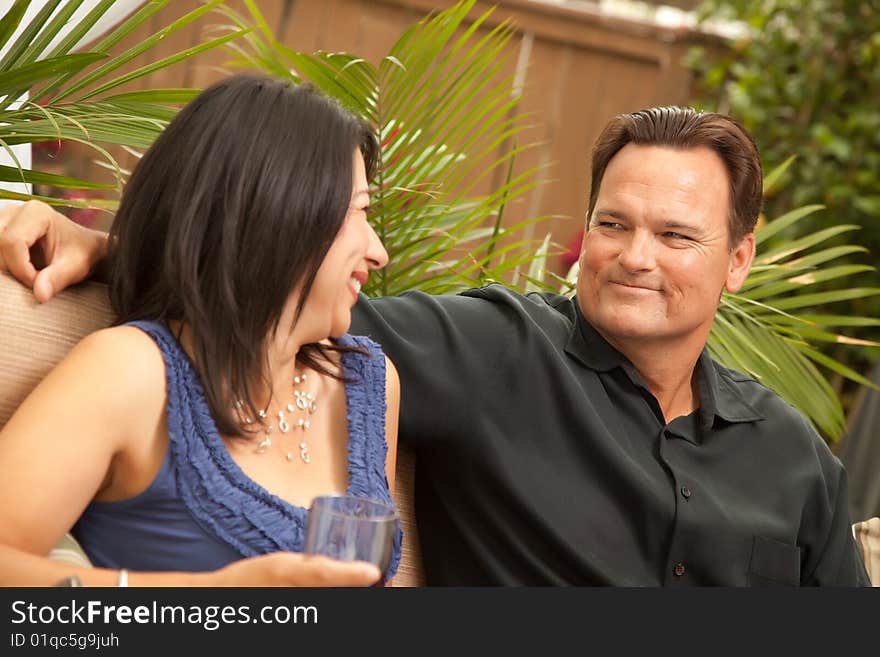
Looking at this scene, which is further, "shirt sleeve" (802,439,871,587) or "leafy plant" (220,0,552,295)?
"leafy plant" (220,0,552,295)

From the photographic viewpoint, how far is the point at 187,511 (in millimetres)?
1294

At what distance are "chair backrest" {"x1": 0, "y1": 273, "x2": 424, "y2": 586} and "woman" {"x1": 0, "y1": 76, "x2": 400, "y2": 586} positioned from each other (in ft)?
0.15

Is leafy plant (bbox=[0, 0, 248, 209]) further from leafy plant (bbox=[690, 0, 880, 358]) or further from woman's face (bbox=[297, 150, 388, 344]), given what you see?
leafy plant (bbox=[690, 0, 880, 358])

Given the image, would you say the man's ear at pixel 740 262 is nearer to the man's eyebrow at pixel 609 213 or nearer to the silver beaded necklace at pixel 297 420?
the man's eyebrow at pixel 609 213

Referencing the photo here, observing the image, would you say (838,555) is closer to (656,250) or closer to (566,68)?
(656,250)

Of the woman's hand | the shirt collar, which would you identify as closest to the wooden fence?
the shirt collar

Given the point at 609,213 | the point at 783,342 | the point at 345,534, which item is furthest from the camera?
the point at 783,342

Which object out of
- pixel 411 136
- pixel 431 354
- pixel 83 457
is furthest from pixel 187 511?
pixel 411 136

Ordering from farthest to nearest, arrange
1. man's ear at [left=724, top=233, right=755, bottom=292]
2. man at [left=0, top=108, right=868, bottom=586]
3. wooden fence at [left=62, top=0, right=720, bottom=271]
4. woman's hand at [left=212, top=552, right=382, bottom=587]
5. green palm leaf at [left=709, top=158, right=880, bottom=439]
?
wooden fence at [left=62, top=0, right=720, bottom=271] < green palm leaf at [left=709, top=158, right=880, bottom=439] < man's ear at [left=724, top=233, right=755, bottom=292] < man at [left=0, top=108, right=868, bottom=586] < woman's hand at [left=212, top=552, right=382, bottom=587]

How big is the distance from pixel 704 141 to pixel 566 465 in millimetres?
582

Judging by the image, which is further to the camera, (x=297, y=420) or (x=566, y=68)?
(x=566, y=68)

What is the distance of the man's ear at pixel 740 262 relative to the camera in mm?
1939

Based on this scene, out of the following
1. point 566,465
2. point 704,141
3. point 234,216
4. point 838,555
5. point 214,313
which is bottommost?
point 838,555

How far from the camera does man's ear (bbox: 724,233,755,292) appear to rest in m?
1.94
